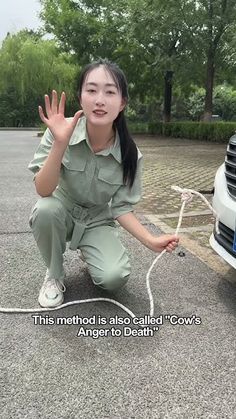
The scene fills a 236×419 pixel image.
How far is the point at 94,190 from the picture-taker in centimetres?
248

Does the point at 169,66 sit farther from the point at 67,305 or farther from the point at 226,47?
the point at 67,305

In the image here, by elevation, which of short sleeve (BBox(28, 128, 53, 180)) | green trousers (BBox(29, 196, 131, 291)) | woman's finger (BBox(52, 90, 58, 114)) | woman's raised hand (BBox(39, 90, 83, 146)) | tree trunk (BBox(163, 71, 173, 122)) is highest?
woman's finger (BBox(52, 90, 58, 114))

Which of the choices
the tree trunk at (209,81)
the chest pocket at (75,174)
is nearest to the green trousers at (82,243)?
the chest pocket at (75,174)

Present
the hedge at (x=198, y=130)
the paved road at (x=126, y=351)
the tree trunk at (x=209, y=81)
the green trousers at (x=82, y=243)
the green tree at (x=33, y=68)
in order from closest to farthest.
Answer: the paved road at (x=126, y=351) → the green trousers at (x=82, y=243) → the tree trunk at (x=209, y=81) → the hedge at (x=198, y=130) → the green tree at (x=33, y=68)

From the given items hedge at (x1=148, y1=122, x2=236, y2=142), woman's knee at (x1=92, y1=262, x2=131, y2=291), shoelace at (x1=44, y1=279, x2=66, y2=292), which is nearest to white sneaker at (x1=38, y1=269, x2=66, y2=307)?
shoelace at (x1=44, y1=279, x2=66, y2=292)

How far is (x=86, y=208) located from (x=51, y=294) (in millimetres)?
516

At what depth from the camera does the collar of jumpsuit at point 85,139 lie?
7.93 feet

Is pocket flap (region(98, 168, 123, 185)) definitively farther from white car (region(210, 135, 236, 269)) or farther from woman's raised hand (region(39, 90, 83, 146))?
white car (region(210, 135, 236, 269))

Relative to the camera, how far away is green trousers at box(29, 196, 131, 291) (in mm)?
2393

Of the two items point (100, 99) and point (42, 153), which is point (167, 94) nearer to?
point (42, 153)

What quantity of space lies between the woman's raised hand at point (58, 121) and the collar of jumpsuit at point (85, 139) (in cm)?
Result: 24

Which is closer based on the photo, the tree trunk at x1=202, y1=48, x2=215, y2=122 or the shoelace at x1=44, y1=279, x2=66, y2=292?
the shoelace at x1=44, y1=279, x2=66, y2=292

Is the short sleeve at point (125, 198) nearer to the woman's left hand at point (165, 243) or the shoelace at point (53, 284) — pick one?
the woman's left hand at point (165, 243)

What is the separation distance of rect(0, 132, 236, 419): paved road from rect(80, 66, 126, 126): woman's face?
1019 mm
